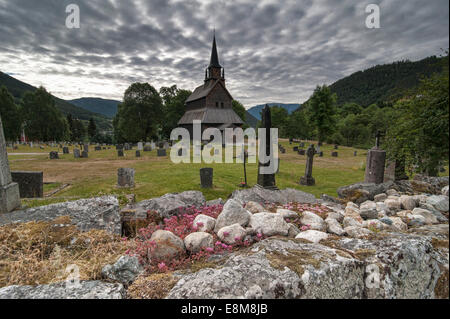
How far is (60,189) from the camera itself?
8984mm

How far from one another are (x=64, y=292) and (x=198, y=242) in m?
1.40

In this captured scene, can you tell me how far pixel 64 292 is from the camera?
1607mm

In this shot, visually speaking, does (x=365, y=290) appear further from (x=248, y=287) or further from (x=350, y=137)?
(x=350, y=137)

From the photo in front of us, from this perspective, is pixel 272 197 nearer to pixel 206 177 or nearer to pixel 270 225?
pixel 270 225

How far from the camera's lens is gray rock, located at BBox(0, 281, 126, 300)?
156 centimetres

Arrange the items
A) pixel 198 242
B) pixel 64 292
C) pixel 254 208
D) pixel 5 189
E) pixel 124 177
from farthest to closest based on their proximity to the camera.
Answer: pixel 124 177 < pixel 254 208 < pixel 5 189 < pixel 198 242 < pixel 64 292

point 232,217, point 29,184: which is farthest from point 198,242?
point 29,184

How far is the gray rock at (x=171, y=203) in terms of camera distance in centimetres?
407

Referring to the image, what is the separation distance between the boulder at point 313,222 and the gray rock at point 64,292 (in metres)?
2.74

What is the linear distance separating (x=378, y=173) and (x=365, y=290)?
8233 mm

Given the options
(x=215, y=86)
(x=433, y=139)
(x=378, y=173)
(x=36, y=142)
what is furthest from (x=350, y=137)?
(x=36, y=142)

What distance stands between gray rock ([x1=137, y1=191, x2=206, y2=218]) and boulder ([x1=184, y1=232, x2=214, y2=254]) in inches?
55.8

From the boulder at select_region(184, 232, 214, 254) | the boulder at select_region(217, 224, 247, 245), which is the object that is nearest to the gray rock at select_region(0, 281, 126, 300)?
the boulder at select_region(184, 232, 214, 254)

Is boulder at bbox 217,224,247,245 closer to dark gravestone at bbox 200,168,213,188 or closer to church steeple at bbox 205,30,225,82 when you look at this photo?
dark gravestone at bbox 200,168,213,188
